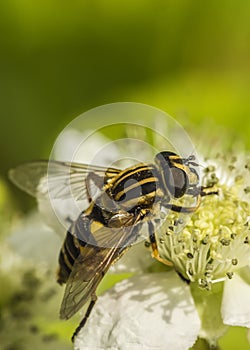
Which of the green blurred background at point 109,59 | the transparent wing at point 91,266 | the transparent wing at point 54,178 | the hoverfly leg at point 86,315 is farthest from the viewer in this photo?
the green blurred background at point 109,59

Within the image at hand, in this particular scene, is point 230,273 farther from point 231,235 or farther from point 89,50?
point 89,50

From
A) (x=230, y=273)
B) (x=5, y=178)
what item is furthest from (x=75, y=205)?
(x=5, y=178)

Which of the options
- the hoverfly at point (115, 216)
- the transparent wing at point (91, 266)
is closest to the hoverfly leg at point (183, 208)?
the hoverfly at point (115, 216)

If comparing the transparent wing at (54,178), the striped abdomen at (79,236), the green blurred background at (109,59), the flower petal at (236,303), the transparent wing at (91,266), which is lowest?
the flower petal at (236,303)

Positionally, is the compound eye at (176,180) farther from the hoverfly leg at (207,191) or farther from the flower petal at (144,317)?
the flower petal at (144,317)

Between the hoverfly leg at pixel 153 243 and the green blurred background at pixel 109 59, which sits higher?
the green blurred background at pixel 109 59

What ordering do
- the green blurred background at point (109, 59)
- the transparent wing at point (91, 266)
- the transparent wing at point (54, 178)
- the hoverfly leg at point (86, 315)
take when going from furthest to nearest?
the green blurred background at point (109, 59) → the transparent wing at point (54, 178) → the hoverfly leg at point (86, 315) → the transparent wing at point (91, 266)

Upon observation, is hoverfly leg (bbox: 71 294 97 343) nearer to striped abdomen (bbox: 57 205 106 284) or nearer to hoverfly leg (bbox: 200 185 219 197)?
striped abdomen (bbox: 57 205 106 284)

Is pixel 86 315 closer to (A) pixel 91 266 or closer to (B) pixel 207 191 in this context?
(A) pixel 91 266
